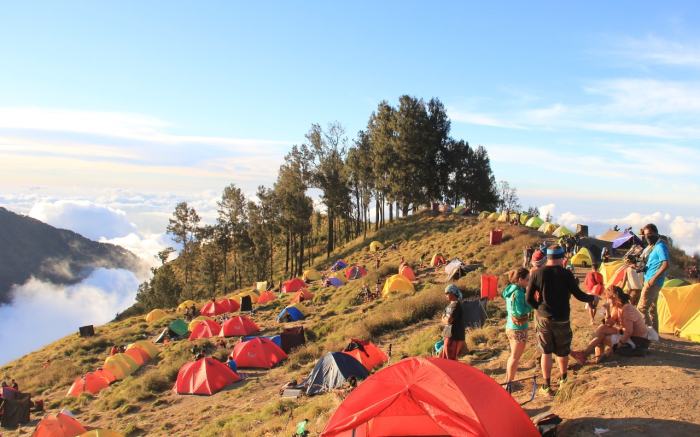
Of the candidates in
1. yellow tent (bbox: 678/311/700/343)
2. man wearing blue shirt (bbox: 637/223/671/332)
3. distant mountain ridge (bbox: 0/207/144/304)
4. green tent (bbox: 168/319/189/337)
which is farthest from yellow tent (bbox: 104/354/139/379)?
distant mountain ridge (bbox: 0/207/144/304)

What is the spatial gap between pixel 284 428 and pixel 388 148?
1558 inches

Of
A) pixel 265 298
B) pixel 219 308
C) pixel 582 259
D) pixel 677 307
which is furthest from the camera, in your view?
pixel 265 298

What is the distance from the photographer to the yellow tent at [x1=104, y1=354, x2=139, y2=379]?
20.3 m

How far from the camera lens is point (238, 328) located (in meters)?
23.8

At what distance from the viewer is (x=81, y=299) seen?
158 metres

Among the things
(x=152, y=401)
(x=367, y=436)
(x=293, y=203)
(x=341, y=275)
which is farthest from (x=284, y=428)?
(x=293, y=203)

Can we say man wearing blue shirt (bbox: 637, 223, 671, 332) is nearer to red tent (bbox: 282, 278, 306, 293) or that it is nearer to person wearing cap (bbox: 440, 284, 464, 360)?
person wearing cap (bbox: 440, 284, 464, 360)

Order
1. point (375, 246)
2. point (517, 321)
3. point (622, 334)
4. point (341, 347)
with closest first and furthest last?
point (517, 321) < point (622, 334) < point (341, 347) < point (375, 246)

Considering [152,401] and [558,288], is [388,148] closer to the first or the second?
[152,401]

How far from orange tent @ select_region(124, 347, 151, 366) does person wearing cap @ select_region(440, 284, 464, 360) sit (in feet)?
59.6

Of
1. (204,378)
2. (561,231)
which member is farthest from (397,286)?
(561,231)

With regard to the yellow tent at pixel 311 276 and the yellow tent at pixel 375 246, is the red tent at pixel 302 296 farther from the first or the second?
the yellow tent at pixel 375 246

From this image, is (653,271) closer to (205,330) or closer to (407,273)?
(407,273)

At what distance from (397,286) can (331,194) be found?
79.9ft
